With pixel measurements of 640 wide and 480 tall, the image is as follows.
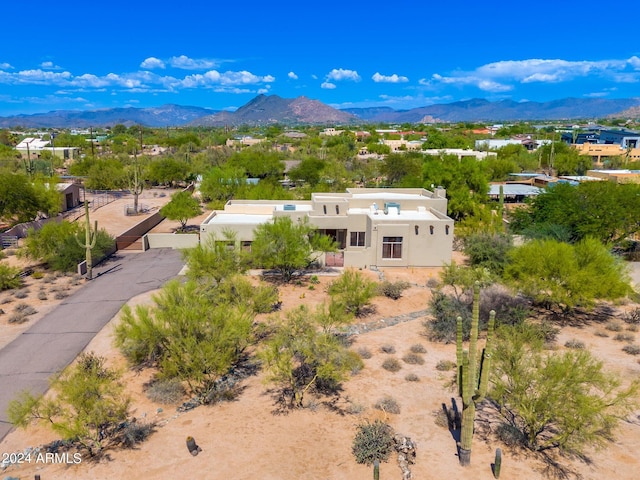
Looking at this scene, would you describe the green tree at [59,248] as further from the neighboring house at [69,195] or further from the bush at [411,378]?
the bush at [411,378]

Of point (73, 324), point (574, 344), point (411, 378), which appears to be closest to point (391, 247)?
point (574, 344)

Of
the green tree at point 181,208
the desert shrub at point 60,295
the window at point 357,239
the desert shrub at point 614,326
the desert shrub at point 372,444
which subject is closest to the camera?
the desert shrub at point 372,444

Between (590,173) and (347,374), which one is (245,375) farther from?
(590,173)

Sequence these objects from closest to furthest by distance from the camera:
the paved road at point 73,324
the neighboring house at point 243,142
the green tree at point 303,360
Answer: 1. the green tree at point 303,360
2. the paved road at point 73,324
3. the neighboring house at point 243,142

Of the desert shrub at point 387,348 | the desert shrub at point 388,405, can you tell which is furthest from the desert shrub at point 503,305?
the desert shrub at point 388,405

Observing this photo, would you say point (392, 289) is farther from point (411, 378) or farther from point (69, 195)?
point (69, 195)

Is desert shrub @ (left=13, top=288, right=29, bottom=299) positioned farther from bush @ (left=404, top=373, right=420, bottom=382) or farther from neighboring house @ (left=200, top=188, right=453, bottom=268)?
bush @ (left=404, top=373, right=420, bottom=382)

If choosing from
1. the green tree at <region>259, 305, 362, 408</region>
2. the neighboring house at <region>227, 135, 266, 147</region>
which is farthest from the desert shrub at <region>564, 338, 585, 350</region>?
the neighboring house at <region>227, 135, 266, 147</region>

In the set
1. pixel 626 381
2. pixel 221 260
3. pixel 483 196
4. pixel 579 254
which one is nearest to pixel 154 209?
pixel 221 260
